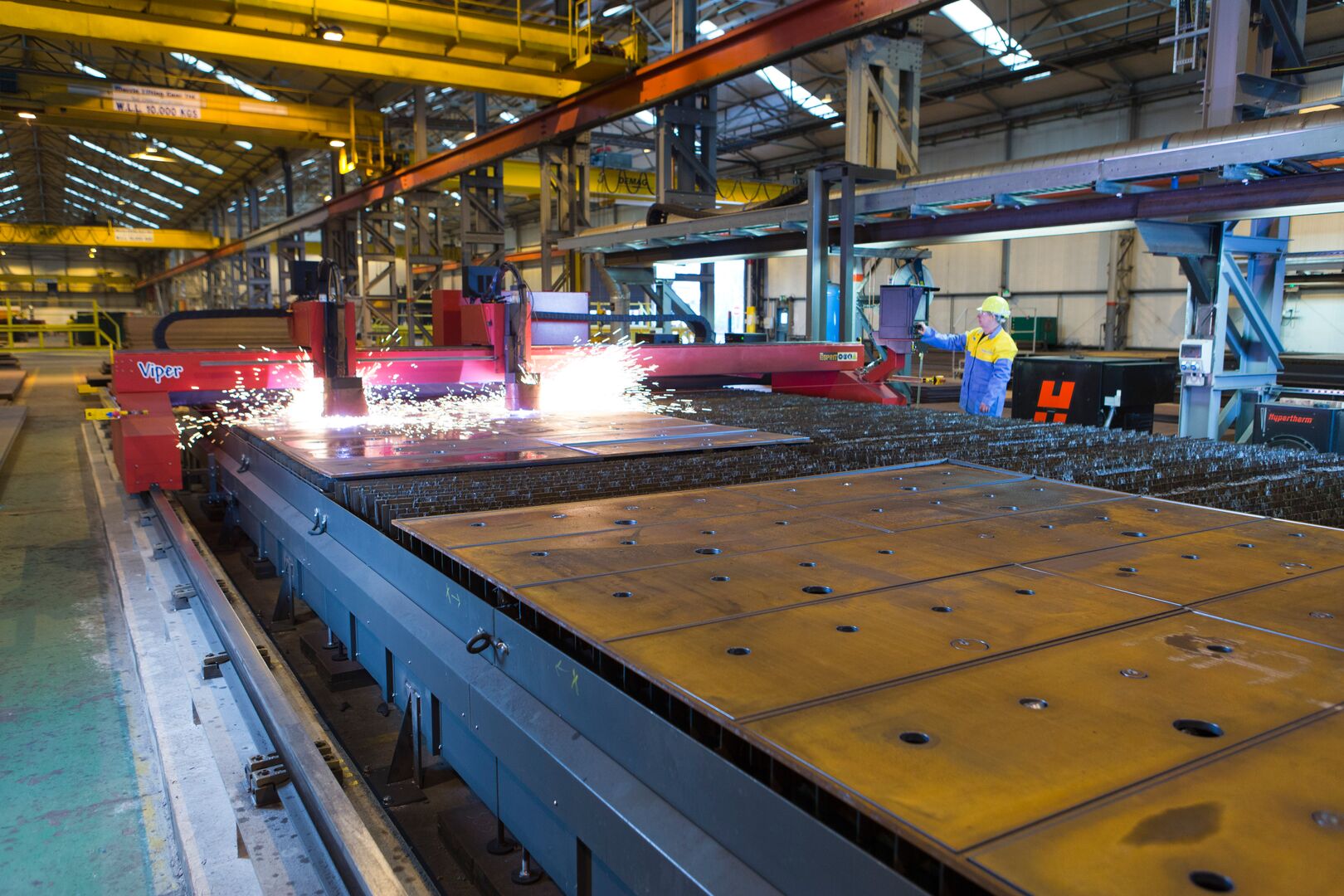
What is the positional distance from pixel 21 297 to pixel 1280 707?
48781 millimetres

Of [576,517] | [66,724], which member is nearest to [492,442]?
[576,517]

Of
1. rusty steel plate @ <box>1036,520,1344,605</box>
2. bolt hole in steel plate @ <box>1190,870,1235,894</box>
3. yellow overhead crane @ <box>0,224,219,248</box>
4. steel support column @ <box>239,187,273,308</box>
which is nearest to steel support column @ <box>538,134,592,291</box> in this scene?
rusty steel plate @ <box>1036,520,1344,605</box>

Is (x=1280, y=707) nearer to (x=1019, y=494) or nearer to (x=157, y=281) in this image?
(x=1019, y=494)

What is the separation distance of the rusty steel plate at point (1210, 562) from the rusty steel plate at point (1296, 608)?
32mm

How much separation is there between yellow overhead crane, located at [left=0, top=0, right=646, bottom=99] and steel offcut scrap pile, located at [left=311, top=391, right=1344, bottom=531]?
5.91 m

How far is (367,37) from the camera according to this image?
26.2 ft

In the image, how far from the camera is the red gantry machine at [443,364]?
395 cm

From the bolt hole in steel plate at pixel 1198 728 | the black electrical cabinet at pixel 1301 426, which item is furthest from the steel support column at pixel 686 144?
the bolt hole in steel plate at pixel 1198 728

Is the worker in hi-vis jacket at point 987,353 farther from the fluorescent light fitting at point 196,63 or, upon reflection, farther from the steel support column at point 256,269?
the steel support column at point 256,269

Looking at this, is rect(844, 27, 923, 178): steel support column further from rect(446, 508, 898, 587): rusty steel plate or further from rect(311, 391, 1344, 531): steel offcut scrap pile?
rect(446, 508, 898, 587): rusty steel plate

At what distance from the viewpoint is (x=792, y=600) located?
1.45m

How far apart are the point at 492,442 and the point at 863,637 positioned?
2.20 m

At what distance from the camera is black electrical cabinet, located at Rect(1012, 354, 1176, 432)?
24.7ft

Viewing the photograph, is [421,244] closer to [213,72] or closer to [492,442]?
[213,72]
